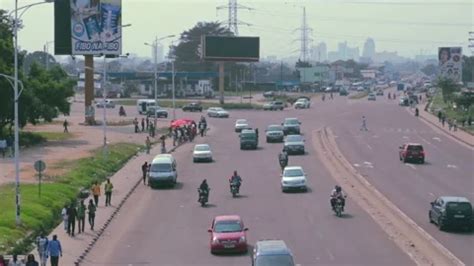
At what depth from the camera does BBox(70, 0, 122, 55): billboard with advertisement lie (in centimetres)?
9100

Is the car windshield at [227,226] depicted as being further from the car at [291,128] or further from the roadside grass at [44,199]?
the car at [291,128]

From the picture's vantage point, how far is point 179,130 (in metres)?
→ 77.9

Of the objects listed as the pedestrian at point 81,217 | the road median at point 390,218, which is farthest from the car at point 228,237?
the pedestrian at point 81,217

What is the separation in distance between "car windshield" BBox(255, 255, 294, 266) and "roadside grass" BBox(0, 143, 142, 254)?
8.68 m

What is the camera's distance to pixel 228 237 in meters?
30.9

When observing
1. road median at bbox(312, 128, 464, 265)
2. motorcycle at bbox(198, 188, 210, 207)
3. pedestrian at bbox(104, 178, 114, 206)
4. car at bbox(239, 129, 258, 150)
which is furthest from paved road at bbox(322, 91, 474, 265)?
pedestrian at bbox(104, 178, 114, 206)

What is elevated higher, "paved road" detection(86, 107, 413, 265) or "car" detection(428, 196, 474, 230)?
"car" detection(428, 196, 474, 230)

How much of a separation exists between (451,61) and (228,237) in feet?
442

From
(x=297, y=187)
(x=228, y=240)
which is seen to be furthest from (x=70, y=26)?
(x=228, y=240)

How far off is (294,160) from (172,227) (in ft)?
84.3

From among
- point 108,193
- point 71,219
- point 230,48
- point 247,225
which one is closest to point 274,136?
point 108,193

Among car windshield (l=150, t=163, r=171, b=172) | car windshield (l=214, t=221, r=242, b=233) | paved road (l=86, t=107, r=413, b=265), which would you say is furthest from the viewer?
car windshield (l=150, t=163, r=171, b=172)

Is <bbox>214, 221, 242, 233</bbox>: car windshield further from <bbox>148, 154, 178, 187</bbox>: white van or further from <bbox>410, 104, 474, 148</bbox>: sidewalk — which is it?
<bbox>410, 104, 474, 148</bbox>: sidewalk

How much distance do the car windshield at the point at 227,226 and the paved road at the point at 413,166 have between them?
6.64 m
